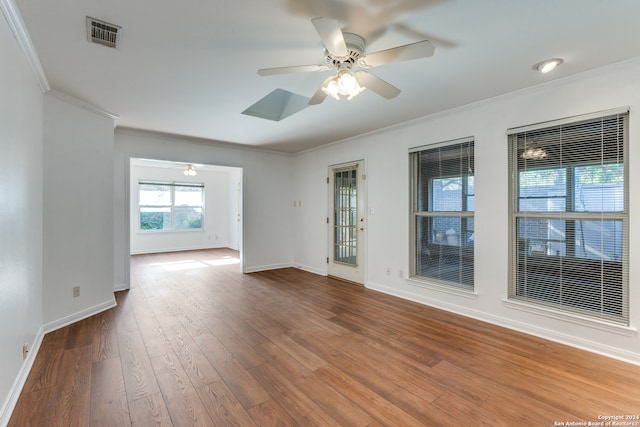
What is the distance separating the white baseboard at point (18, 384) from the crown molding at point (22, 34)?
2.29 m

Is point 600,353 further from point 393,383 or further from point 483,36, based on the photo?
point 483,36

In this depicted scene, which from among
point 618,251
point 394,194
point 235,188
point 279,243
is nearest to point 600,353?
point 618,251

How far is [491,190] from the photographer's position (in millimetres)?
A: 3111

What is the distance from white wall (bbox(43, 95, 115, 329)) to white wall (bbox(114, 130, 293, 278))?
2.76 ft

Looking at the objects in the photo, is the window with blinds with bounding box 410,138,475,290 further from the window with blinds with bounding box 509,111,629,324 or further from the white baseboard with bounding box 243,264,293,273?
the white baseboard with bounding box 243,264,293,273

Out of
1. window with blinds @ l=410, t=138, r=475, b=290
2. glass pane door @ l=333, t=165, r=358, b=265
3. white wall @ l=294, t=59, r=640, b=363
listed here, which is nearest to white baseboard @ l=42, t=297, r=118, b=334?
glass pane door @ l=333, t=165, r=358, b=265

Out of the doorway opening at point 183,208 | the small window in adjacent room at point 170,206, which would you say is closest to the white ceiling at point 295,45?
the doorway opening at point 183,208

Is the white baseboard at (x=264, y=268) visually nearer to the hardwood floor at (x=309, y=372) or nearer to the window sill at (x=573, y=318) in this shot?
the hardwood floor at (x=309, y=372)

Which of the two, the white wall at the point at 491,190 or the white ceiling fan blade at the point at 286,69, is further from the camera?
the white wall at the point at 491,190

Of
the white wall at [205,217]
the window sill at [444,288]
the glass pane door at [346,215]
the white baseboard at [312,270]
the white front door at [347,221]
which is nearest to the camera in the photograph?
the window sill at [444,288]

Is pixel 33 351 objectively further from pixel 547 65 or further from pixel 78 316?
pixel 547 65

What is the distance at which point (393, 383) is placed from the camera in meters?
2.04

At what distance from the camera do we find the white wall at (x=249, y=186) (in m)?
4.31

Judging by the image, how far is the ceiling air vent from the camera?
72.1 inches
